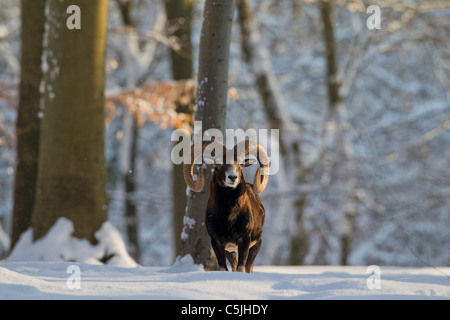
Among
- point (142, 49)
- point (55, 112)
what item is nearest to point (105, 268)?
point (55, 112)

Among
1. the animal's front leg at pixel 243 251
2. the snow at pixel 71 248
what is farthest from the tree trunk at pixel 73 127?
the animal's front leg at pixel 243 251

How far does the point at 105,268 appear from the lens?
21.0 feet

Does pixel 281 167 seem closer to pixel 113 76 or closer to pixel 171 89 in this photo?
pixel 171 89

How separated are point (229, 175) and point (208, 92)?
1698 mm

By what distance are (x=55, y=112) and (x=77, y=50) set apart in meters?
0.86

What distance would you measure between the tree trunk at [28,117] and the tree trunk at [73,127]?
6.39 ft

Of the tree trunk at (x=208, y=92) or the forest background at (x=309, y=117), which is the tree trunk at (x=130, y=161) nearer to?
the forest background at (x=309, y=117)

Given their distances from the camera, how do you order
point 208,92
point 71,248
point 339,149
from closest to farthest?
point 208,92
point 71,248
point 339,149

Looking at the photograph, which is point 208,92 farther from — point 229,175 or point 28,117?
point 28,117

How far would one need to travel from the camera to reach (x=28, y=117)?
10.4m

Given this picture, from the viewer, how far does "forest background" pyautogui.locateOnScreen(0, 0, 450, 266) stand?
14.8m

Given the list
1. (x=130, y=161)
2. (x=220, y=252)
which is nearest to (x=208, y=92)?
(x=220, y=252)

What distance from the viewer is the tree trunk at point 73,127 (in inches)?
314

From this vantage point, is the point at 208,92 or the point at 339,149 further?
the point at 339,149
